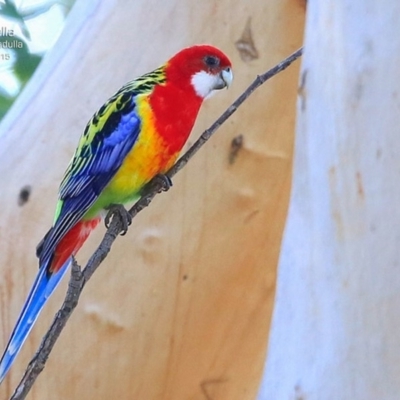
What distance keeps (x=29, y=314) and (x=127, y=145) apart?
0.87 ft

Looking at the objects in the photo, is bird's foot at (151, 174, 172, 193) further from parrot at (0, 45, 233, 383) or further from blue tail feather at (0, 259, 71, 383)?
blue tail feather at (0, 259, 71, 383)

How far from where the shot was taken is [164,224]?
91 centimetres

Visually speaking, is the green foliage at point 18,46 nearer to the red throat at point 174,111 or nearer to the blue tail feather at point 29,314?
the red throat at point 174,111

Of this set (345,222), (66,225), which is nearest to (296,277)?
(345,222)

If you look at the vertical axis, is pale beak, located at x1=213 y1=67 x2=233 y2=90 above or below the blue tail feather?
above

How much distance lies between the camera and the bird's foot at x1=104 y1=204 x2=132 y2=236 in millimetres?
834

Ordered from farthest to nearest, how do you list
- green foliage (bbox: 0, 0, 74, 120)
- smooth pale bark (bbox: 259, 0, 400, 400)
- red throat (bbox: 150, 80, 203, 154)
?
green foliage (bbox: 0, 0, 74, 120) < red throat (bbox: 150, 80, 203, 154) < smooth pale bark (bbox: 259, 0, 400, 400)

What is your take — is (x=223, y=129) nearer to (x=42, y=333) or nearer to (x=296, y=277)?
(x=42, y=333)

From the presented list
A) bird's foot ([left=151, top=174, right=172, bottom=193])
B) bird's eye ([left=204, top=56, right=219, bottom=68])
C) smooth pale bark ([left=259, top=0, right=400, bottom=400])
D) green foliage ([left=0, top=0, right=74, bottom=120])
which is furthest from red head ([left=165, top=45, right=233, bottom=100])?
smooth pale bark ([left=259, top=0, right=400, bottom=400])

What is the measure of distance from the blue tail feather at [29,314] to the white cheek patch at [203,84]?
34 centimetres

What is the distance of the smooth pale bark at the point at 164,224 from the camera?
870 mm

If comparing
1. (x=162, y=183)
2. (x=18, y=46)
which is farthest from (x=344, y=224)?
(x=18, y=46)

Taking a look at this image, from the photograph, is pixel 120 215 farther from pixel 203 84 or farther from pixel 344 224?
pixel 344 224

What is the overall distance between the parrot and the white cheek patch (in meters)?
0.01
